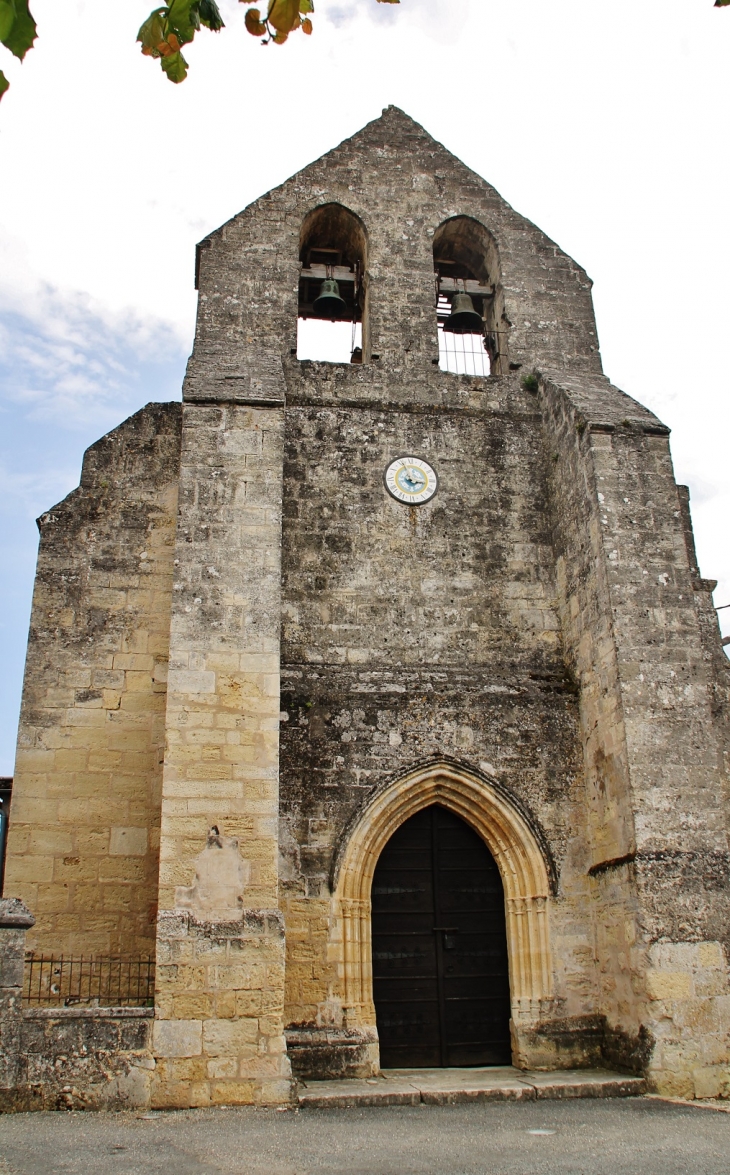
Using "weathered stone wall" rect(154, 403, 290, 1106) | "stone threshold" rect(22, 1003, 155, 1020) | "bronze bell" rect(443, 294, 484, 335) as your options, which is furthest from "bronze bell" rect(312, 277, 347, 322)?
"stone threshold" rect(22, 1003, 155, 1020)

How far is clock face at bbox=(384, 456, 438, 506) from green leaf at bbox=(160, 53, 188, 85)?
685cm

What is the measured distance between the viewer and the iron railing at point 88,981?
291 inches

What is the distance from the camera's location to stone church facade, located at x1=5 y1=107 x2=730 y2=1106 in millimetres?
6984

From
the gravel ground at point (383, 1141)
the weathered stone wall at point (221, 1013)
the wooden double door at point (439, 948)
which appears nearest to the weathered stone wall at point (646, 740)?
the gravel ground at point (383, 1141)

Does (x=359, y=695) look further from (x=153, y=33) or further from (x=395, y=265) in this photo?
(x=153, y=33)

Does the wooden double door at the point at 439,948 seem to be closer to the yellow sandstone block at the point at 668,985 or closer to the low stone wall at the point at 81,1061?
the yellow sandstone block at the point at 668,985

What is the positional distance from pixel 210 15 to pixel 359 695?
6472 mm

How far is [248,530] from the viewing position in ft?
25.8

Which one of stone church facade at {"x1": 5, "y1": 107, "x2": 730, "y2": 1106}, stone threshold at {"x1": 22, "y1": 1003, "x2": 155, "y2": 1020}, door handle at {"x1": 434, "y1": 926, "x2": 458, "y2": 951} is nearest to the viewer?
stone threshold at {"x1": 22, "y1": 1003, "x2": 155, "y2": 1020}

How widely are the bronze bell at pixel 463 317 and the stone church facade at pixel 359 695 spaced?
353mm

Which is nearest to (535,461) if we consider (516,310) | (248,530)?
(516,310)

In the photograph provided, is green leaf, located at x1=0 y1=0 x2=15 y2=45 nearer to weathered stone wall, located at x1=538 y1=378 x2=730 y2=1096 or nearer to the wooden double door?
weathered stone wall, located at x1=538 y1=378 x2=730 y2=1096

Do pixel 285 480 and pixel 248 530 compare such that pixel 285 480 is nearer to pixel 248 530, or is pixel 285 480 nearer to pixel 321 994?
pixel 248 530

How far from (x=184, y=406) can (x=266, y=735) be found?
311 cm
